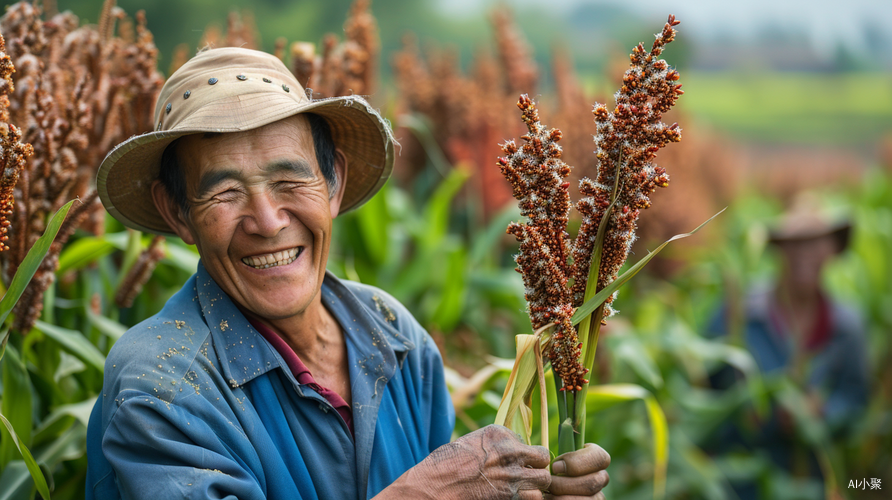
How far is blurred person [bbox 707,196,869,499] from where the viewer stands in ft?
13.1

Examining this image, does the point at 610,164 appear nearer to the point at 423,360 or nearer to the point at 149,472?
the point at 423,360

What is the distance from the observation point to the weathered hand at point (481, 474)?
1.21 metres

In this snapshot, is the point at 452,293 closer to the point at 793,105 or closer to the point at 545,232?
the point at 545,232

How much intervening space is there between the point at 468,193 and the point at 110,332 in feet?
7.78

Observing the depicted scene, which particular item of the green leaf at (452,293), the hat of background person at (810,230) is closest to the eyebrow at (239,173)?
the green leaf at (452,293)

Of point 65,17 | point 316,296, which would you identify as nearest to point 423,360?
point 316,296

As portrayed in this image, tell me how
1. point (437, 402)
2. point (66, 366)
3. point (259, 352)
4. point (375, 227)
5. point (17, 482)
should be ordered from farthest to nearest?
point (375, 227) < point (66, 366) < point (437, 402) < point (17, 482) < point (259, 352)

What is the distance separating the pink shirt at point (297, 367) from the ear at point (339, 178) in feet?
1.06

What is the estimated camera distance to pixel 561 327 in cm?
124

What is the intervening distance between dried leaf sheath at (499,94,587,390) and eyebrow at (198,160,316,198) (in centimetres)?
44

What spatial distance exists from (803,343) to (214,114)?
13.6 ft

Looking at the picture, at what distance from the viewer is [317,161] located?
1489 millimetres

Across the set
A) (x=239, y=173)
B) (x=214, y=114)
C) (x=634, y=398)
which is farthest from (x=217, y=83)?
(x=634, y=398)

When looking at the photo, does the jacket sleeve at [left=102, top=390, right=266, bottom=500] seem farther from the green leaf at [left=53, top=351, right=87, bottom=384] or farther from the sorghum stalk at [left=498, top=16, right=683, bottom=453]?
the green leaf at [left=53, top=351, right=87, bottom=384]
